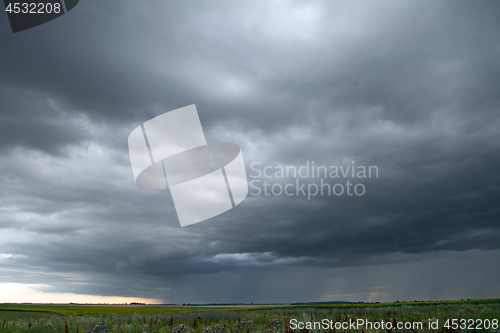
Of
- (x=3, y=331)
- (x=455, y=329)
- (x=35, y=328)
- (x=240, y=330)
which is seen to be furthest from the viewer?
(x=35, y=328)

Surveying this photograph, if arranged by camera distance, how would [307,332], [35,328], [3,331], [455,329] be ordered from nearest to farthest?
[307,332] < [455,329] < [3,331] < [35,328]

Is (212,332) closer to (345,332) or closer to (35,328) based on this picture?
(345,332)

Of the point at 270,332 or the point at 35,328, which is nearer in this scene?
the point at 270,332

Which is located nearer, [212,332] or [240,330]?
[212,332]

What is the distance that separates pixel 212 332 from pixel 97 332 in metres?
4.55

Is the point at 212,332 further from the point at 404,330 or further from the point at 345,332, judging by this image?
the point at 404,330

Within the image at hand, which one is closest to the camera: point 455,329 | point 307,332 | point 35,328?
point 307,332

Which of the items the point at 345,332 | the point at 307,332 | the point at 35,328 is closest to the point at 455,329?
the point at 345,332

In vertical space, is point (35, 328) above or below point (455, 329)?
below

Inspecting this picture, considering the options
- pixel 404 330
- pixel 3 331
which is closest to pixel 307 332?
pixel 404 330

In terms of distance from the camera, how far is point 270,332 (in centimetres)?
981

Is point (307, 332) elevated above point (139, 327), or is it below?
above

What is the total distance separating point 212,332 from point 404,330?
20.1 feet

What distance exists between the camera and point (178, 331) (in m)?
10.1
